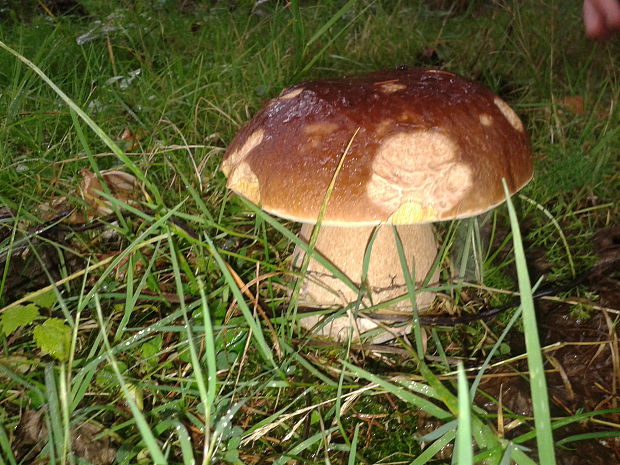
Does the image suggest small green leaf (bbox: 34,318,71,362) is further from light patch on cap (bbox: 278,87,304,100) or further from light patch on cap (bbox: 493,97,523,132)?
light patch on cap (bbox: 493,97,523,132)

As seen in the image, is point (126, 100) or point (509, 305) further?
point (126, 100)

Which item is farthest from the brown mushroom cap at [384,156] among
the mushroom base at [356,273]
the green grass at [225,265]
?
the mushroom base at [356,273]

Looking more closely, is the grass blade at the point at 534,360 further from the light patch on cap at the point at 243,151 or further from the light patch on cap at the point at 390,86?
the light patch on cap at the point at 243,151

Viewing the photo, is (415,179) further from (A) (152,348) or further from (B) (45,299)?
(B) (45,299)

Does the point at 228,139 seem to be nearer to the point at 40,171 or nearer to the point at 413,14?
the point at 40,171

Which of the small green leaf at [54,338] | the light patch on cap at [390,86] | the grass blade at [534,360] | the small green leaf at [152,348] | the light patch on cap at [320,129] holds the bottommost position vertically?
the small green leaf at [152,348]

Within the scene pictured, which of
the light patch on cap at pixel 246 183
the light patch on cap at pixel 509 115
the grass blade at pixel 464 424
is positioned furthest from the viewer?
the light patch on cap at pixel 509 115

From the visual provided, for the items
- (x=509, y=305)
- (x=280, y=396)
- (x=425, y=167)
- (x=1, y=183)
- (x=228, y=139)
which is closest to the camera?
A: (x=425, y=167)

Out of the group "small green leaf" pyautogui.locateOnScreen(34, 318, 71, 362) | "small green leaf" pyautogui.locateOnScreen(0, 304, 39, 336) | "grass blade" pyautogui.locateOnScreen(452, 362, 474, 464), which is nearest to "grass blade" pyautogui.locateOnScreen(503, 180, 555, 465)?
"grass blade" pyautogui.locateOnScreen(452, 362, 474, 464)

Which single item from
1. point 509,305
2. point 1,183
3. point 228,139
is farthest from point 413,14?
point 1,183
